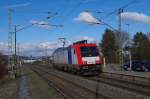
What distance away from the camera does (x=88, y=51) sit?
39.6 meters

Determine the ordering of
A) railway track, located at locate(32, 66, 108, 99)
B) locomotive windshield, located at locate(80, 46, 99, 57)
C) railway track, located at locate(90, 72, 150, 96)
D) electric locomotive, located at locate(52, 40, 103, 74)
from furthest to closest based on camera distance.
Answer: locomotive windshield, located at locate(80, 46, 99, 57)
electric locomotive, located at locate(52, 40, 103, 74)
railway track, located at locate(90, 72, 150, 96)
railway track, located at locate(32, 66, 108, 99)

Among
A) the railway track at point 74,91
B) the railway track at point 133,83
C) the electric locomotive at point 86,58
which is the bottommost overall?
the railway track at point 74,91

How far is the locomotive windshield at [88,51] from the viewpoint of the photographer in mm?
39291

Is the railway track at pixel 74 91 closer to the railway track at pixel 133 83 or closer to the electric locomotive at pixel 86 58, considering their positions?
the railway track at pixel 133 83

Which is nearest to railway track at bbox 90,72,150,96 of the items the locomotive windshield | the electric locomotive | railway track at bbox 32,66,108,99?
the electric locomotive

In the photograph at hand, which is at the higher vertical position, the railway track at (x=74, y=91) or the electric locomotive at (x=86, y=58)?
the electric locomotive at (x=86, y=58)

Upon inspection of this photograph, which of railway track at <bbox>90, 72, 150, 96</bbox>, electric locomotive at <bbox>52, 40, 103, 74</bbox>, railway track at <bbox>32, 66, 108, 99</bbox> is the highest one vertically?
electric locomotive at <bbox>52, 40, 103, 74</bbox>

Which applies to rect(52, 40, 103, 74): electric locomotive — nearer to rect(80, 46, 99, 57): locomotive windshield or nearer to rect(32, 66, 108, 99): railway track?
rect(80, 46, 99, 57): locomotive windshield

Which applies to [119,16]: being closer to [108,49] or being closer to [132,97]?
[132,97]

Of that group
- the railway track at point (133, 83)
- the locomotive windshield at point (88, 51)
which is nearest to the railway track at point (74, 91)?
the railway track at point (133, 83)

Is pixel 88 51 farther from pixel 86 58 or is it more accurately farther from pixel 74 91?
pixel 74 91

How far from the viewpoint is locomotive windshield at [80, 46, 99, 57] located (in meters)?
39.3

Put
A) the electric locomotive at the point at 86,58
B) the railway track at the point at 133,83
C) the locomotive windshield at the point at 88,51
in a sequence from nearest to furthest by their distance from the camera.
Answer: the railway track at the point at 133,83
the electric locomotive at the point at 86,58
the locomotive windshield at the point at 88,51

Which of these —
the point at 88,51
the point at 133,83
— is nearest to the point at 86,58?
the point at 88,51
